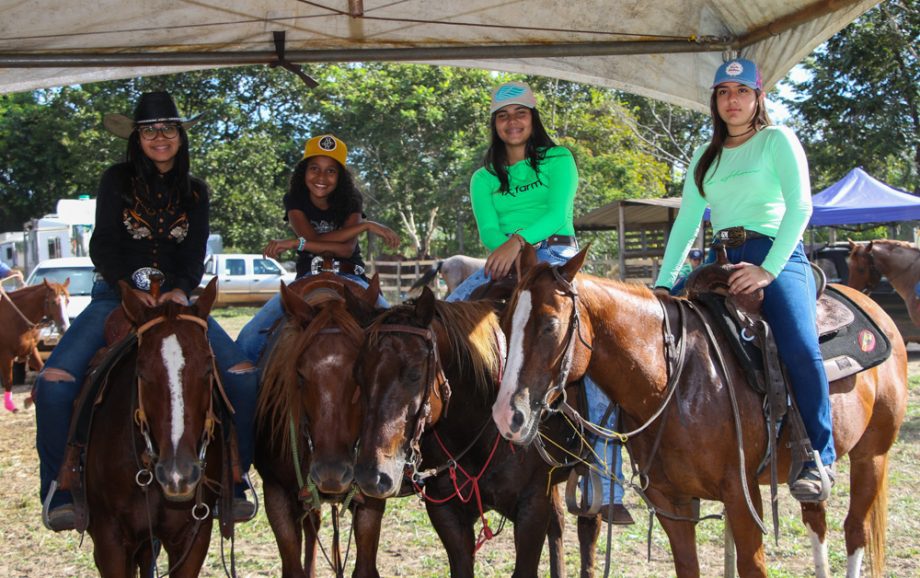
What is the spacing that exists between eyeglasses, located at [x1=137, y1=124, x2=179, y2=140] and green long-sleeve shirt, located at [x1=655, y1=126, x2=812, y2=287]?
2.72m

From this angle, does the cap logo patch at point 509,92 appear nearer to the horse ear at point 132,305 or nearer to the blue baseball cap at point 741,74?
the blue baseball cap at point 741,74

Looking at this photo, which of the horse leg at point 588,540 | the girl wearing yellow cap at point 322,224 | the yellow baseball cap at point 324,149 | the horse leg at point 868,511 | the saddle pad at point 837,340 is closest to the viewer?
the saddle pad at point 837,340

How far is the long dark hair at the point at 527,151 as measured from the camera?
15.5ft

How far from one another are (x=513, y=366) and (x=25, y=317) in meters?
11.2

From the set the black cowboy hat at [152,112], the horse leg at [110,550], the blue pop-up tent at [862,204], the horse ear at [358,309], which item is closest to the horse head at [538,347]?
the horse ear at [358,309]

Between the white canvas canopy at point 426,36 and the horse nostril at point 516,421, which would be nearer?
the horse nostril at point 516,421

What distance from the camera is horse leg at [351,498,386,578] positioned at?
13.7 ft

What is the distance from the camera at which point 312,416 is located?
3.76 metres

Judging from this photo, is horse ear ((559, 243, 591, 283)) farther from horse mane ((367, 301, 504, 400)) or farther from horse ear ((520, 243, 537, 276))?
horse mane ((367, 301, 504, 400))

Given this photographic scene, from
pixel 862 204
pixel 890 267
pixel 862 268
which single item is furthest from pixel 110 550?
pixel 862 204

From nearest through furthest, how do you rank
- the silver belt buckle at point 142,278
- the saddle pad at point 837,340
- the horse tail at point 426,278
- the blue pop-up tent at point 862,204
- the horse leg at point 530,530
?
the saddle pad at point 837,340 → the horse leg at point 530,530 → the silver belt buckle at point 142,278 → the horse tail at point 426,278 → the blue pop-up tent at point 862,204

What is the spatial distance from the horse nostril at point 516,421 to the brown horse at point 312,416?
841 millimetres

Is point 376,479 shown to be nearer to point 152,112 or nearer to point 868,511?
point 152,112

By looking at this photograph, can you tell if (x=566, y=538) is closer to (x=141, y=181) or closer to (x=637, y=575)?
(x=637, y=575)
